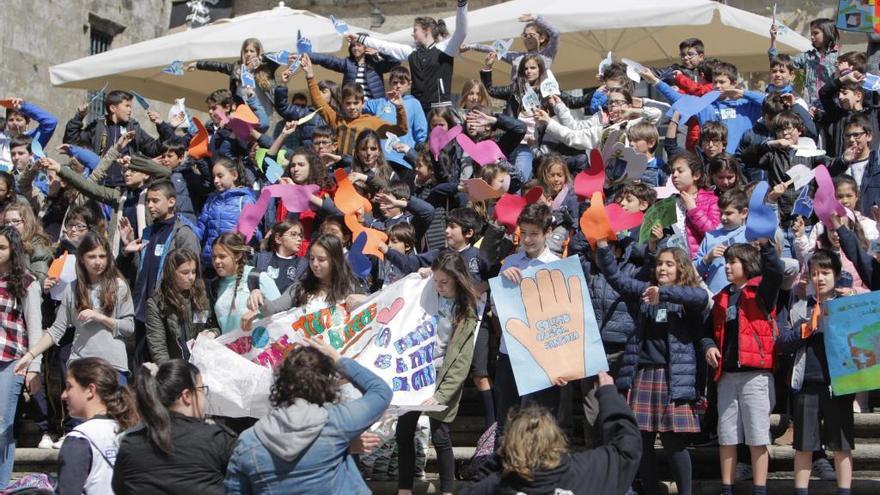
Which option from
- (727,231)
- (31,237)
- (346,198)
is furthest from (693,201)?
(31,237)

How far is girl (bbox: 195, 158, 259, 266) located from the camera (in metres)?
11.2

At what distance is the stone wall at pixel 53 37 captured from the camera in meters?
19.8

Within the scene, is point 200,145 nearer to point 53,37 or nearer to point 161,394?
point 161,394

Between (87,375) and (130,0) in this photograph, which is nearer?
(87,375)

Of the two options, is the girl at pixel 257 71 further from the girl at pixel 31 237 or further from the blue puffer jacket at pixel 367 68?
the girl at pixel 31 237

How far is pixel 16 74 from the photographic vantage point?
782 inches

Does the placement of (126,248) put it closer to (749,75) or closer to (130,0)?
(749,75)

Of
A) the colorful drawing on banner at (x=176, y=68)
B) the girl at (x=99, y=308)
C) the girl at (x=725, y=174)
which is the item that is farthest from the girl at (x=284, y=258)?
the colorful drawing on banner at (x=176, y=68)

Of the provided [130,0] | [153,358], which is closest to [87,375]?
[153,358]

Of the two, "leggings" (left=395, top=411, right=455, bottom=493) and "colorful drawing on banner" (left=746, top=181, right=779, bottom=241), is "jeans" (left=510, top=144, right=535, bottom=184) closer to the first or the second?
"colorful drawing on banner" (left=746, top=181, right=779, bottom=241)

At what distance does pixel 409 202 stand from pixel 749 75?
8.91 metres

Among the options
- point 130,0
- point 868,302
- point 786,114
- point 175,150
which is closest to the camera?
point 868,302

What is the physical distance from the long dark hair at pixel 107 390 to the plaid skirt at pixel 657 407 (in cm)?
302

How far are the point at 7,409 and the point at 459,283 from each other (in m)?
3.24
